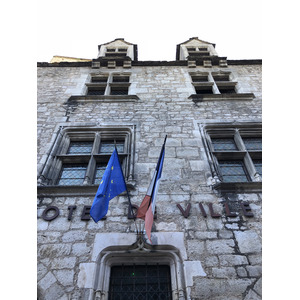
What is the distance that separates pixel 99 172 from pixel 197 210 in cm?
208

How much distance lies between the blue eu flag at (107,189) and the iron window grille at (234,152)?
1.84 meters

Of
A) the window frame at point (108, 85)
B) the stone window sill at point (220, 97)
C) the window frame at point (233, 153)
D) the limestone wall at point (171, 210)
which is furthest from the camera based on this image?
the window frame at point (108, 85)

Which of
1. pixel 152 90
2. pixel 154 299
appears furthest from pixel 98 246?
pixel 152 90

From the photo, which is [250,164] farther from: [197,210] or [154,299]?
[154,299]

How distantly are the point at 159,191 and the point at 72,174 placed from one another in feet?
5.98

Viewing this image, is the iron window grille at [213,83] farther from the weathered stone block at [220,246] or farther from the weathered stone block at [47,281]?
the weathered stone block at [47,281]

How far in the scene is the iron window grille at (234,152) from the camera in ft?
15.5

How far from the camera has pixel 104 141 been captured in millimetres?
5746

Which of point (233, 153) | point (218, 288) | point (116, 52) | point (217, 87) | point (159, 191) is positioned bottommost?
point (218, 288)

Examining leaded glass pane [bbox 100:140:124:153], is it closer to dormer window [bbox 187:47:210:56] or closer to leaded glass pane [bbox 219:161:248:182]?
leaded glass pane [bbox 219:161:248:182]

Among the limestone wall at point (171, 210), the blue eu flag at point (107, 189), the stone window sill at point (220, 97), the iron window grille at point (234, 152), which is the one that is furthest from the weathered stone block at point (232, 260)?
the stone window sill at point (220, 97)

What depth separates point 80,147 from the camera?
18.3ft

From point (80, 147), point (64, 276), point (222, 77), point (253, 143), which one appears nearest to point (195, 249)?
point (64, 276)

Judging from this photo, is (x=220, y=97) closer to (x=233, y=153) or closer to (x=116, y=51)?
(x=233, y=153)
